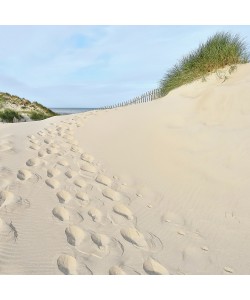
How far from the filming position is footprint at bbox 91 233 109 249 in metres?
2.12

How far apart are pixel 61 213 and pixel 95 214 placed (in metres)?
0.29

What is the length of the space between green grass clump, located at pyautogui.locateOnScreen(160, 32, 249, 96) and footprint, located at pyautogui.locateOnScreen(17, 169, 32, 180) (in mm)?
4808

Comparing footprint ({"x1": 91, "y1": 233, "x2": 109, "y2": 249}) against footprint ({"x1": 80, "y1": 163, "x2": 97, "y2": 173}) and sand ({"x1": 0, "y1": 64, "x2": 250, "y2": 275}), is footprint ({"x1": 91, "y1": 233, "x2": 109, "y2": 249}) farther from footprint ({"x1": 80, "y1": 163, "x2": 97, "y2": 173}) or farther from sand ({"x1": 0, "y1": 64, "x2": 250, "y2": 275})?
footprint ({"x1": 80, "y1": 163, "x2": 97, "y2": 173})

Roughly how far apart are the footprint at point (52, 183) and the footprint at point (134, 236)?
0.98 meters

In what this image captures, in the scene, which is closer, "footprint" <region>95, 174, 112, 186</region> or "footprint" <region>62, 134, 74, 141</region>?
"footprint" <region>95, 174, 112, 186</region>

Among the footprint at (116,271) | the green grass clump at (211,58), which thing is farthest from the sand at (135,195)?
the green grass clump at (211,58)

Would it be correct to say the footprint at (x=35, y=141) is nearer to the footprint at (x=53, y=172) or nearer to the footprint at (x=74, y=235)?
the footprint at (x=53, y=172)

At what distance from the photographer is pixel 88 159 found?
3.85 meters

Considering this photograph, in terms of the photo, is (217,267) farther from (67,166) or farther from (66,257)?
(67,166)

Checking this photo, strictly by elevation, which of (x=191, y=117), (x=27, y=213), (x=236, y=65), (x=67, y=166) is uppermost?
(x=236, y=65)

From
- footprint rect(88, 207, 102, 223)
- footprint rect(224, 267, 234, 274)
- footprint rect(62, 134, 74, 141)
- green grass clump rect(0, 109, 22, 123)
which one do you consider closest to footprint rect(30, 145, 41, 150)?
footprint rect(62, 134, 74, 141)

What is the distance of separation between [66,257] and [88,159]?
199 centimetres

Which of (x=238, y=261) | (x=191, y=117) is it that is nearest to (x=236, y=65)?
(x=191, y=117)

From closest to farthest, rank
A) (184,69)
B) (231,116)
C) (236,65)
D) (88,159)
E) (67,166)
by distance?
(67,166), (88,159), (231,116), (236,65), (184,69)
